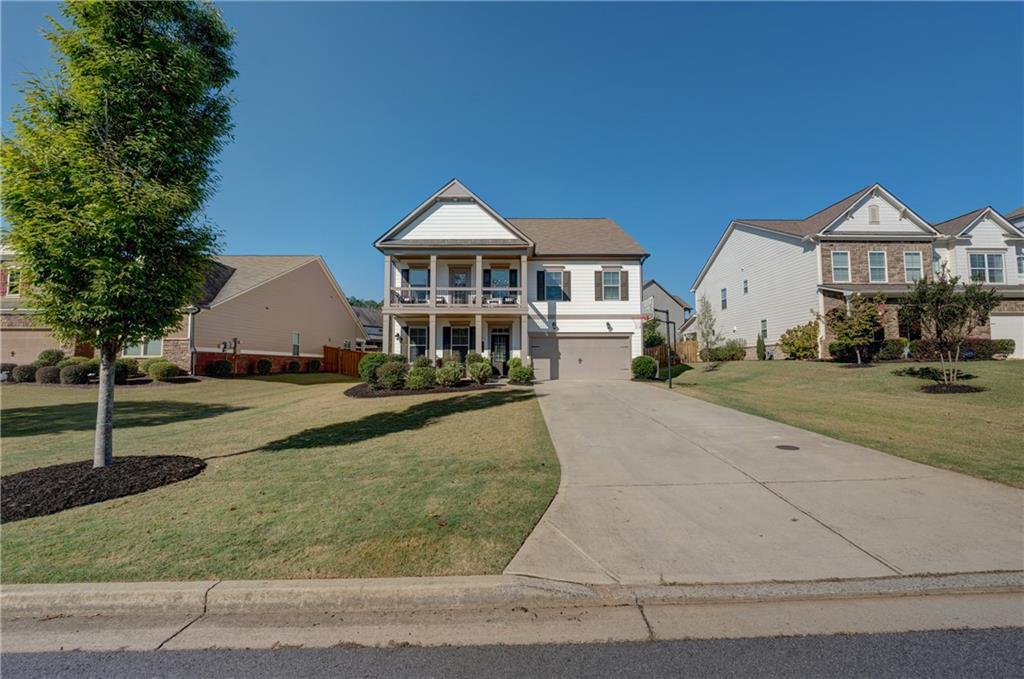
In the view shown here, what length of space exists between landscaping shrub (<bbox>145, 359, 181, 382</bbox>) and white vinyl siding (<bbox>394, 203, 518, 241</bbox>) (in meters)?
11.5

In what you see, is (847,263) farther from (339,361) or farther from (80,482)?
(339,361)

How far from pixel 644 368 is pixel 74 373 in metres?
24.3

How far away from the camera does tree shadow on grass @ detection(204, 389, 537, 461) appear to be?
8.50 metres

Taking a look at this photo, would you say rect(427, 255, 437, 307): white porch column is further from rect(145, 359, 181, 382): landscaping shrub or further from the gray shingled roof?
rect(145, 359, 181, 382): landscaping shrub

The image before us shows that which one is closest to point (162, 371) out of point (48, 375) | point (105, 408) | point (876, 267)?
point (48, 375)

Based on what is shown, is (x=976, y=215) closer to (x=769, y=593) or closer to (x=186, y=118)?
(x=769, y=593)

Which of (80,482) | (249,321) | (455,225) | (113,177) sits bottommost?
(80,482)

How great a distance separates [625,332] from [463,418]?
13.0 metres

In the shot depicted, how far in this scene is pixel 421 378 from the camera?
15.7 m

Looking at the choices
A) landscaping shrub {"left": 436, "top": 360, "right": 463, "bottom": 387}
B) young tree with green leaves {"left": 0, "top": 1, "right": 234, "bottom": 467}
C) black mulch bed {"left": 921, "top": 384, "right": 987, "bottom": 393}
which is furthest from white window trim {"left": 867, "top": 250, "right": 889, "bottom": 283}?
young tree with green leaves {"left": 0, "top": 1, "right": 234, "bottom": 467}

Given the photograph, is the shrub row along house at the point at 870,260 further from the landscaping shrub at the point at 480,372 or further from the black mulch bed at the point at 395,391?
the black mulch bed at the point at 395,391

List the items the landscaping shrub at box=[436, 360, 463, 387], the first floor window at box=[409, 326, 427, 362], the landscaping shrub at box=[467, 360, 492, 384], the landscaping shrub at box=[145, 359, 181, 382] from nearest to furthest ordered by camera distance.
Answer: the landscaping shrub at box=[436, 360, 463, 387], the landscaping shrub at box=[467, 360, 492, 384], the landscaping shrub at box=[145, 359, 181, 382], the first floor window at box=[409, 326, 427, 362]

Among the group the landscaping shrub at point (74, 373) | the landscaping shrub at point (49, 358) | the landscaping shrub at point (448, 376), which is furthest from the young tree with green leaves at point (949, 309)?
the landscaping shrub at point (49, 358)

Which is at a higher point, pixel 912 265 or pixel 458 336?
pixel 912 265
